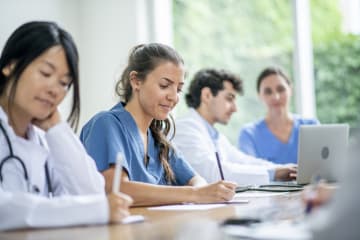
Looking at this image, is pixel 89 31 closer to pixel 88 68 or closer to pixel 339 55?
pixel 88 68

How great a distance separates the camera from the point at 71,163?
1.63 meters

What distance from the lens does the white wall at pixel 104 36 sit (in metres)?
4.25

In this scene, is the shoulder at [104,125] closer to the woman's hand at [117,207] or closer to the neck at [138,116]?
the neck at [138,116]

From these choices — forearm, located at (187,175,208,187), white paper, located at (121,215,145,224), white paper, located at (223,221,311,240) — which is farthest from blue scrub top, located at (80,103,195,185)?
white paper, located at (223,221,311,240)

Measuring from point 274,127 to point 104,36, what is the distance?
142 centimetres

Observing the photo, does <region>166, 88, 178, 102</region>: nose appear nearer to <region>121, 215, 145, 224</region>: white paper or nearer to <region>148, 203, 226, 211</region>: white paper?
<region>148, 203, 226, 211</region>: white paper

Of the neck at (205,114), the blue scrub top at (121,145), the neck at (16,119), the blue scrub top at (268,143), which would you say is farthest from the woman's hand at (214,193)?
the blue scrub top at (268,143)

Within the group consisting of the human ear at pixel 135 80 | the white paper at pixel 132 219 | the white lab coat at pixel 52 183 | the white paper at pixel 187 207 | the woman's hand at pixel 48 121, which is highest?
the human ear at pixel 135 80

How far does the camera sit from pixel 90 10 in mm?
4324

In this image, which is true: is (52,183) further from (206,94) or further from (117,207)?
(206,94)

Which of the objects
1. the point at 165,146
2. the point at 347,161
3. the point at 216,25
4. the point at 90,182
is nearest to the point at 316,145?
the point at 165,146

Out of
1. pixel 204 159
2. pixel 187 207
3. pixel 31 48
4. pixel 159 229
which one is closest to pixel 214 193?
pixel 187 207

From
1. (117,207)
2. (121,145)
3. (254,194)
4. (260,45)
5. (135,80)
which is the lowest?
(254,194)

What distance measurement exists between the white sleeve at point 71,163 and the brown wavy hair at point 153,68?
0.58 metres
